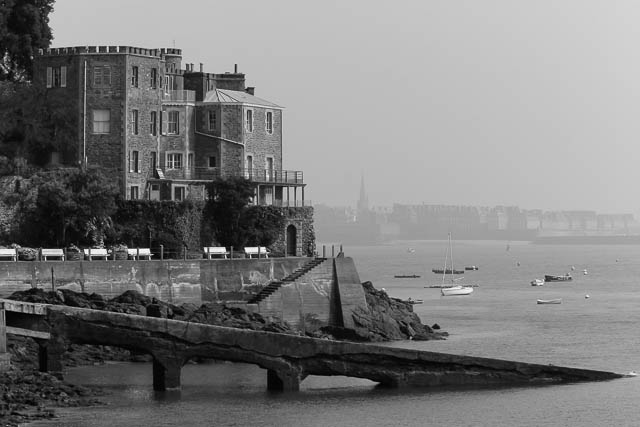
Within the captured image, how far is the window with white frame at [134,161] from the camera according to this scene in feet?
289

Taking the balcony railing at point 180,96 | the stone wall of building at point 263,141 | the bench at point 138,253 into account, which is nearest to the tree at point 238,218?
the stone wall of building at point 263,141

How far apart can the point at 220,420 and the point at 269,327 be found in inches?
788

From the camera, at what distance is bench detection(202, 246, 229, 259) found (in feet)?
271

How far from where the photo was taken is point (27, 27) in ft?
313

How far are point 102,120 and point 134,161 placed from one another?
275 cm

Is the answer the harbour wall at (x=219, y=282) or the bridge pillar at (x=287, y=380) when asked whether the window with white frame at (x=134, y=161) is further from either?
the bridge pillar at (x=287, y=380)

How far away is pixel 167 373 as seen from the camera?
195 feet

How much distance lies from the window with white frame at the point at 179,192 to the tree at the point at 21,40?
1118 centimetres

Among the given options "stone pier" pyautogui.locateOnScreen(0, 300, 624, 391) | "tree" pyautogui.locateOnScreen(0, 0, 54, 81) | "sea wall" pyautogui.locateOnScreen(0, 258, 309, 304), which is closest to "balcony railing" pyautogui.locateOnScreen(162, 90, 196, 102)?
"tree" pyautogui.locateOnScreen(0, 0, 54, 81)

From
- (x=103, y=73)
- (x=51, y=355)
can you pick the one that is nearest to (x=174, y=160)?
(x=103, y=73)

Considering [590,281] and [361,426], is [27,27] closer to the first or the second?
[361,426]

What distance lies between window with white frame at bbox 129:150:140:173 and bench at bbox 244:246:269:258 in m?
7.75

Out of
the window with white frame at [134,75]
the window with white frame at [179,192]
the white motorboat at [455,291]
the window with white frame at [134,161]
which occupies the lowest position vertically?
A: the white motorboat at [455,291]

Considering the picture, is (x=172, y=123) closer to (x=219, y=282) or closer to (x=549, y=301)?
(x=219, y=282)
